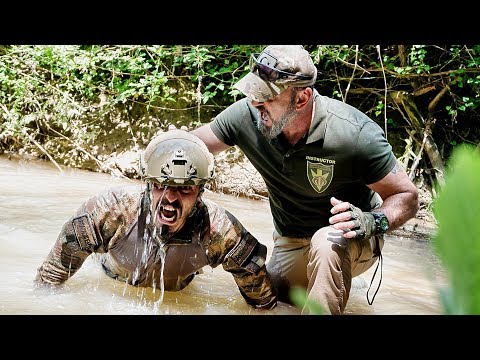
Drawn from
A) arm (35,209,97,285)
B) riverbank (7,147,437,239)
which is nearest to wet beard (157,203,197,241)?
arm (35,209,97,285)

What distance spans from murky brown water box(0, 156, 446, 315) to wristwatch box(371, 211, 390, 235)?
0.26 m

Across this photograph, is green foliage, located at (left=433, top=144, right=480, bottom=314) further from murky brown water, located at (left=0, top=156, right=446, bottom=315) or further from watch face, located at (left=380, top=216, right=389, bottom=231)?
watch face, located at (left=380, top=216, right=389, bottom=231)

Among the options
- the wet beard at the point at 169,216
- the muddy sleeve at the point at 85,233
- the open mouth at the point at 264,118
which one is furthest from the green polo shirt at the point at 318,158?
the muddy sleeve at the point at 85,233

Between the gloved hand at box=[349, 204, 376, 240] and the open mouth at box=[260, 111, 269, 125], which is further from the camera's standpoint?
the open mouth at box=[260, 111, 269, 125]

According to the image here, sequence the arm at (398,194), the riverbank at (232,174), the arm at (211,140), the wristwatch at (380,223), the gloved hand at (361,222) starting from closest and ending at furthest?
the gloved hand at (361,222) < the wristwatch at (380,223) < the arm at (398,194) < the arm at (211,140) < the riverbank at (232,174)

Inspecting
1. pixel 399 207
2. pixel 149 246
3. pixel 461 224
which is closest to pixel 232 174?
pixel 149 246

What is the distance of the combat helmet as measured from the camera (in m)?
2.82

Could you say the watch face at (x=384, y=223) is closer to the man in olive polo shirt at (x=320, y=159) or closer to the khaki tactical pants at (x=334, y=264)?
the man in olive polo shirt at (x=320, y=159)

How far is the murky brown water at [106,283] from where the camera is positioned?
9.86ft

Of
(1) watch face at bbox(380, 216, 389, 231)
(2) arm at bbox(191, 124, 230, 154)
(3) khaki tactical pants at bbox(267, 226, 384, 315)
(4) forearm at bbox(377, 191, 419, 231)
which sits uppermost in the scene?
(2) arm at bbox(191, 124, 230, 154)

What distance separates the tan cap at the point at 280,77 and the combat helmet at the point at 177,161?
36 centimetres

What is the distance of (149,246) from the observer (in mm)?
3076
